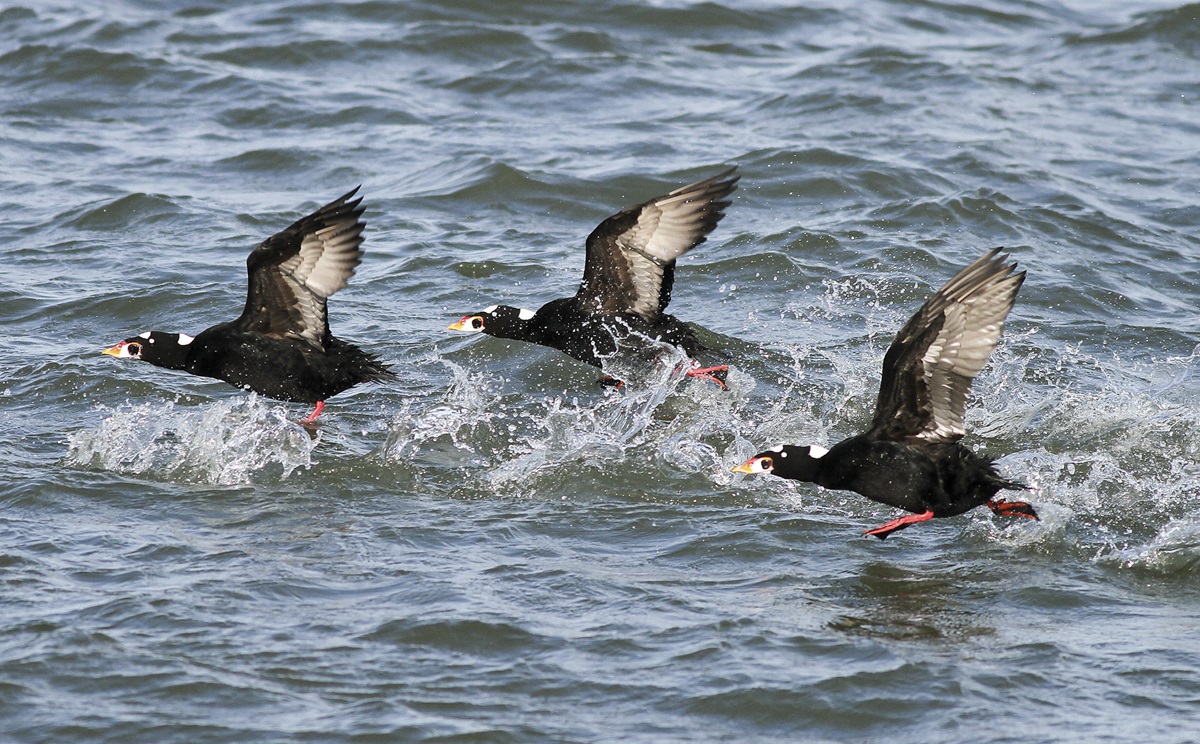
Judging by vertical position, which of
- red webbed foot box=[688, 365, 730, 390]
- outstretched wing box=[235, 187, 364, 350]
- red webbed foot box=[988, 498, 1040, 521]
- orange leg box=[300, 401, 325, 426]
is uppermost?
outstretched wing box=[235, 187, 364, 350]

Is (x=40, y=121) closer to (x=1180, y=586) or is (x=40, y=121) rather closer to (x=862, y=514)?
(x=862, y=514)

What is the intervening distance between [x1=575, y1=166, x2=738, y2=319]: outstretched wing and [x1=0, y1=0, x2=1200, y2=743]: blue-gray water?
65 centimetres

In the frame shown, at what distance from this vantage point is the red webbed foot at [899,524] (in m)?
6.66

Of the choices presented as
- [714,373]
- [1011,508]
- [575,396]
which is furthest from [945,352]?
[575,396]

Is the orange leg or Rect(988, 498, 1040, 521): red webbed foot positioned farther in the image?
the orange leg

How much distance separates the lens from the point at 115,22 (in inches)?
673

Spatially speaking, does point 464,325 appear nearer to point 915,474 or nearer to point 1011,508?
point 915,474

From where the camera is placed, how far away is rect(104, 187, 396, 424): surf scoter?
26.3ft

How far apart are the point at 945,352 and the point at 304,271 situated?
141 inches

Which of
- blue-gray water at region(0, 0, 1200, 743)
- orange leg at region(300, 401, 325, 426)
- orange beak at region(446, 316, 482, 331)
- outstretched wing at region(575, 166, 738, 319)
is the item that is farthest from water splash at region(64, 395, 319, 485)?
outstretched wing at region(575, 166, 738, 319)

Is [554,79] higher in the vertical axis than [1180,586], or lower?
higher

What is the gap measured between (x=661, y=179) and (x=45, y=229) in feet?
17.0

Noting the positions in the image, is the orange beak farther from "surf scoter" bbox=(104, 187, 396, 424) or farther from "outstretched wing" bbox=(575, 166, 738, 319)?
"surf scoter" bbox=(104, 187, 396, 424)

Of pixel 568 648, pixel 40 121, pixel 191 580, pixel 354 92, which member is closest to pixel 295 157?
pixel 354 92
